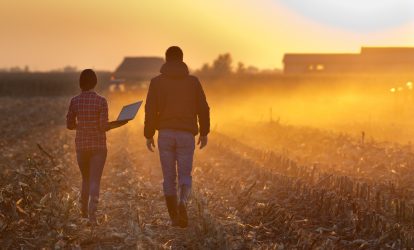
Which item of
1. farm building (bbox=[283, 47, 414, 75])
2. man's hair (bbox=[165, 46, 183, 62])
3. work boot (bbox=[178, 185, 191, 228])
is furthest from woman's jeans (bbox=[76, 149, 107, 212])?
farm building (bbox=[283, 47, 414, 75])

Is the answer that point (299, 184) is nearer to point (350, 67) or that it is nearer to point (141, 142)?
point (141, 142)

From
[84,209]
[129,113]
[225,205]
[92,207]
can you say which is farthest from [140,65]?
[129,113]

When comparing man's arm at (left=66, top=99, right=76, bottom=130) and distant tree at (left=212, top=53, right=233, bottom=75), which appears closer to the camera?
man's arm at (left=66, top=99, right=76, bottom=130)

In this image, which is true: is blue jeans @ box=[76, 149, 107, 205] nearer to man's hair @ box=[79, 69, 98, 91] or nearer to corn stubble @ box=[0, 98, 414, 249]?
corn stubble @ box=[0, 98, 414, 249]

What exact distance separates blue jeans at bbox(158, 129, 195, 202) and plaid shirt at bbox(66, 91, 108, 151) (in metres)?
0.73

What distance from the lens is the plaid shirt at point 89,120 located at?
24.1ft

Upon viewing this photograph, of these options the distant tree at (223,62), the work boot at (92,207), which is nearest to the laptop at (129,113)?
the work boot at (92,207)

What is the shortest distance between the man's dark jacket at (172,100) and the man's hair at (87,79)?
70cm

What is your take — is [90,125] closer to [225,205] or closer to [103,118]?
[103,118]

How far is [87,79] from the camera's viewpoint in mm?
7352

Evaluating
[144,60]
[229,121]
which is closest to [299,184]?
[229,121]

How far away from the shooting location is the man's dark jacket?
24.2 ft

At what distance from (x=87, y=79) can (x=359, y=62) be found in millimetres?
56330

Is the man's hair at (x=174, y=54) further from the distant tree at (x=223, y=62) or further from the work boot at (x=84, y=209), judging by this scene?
the distant tree at (x=223, y=62)
